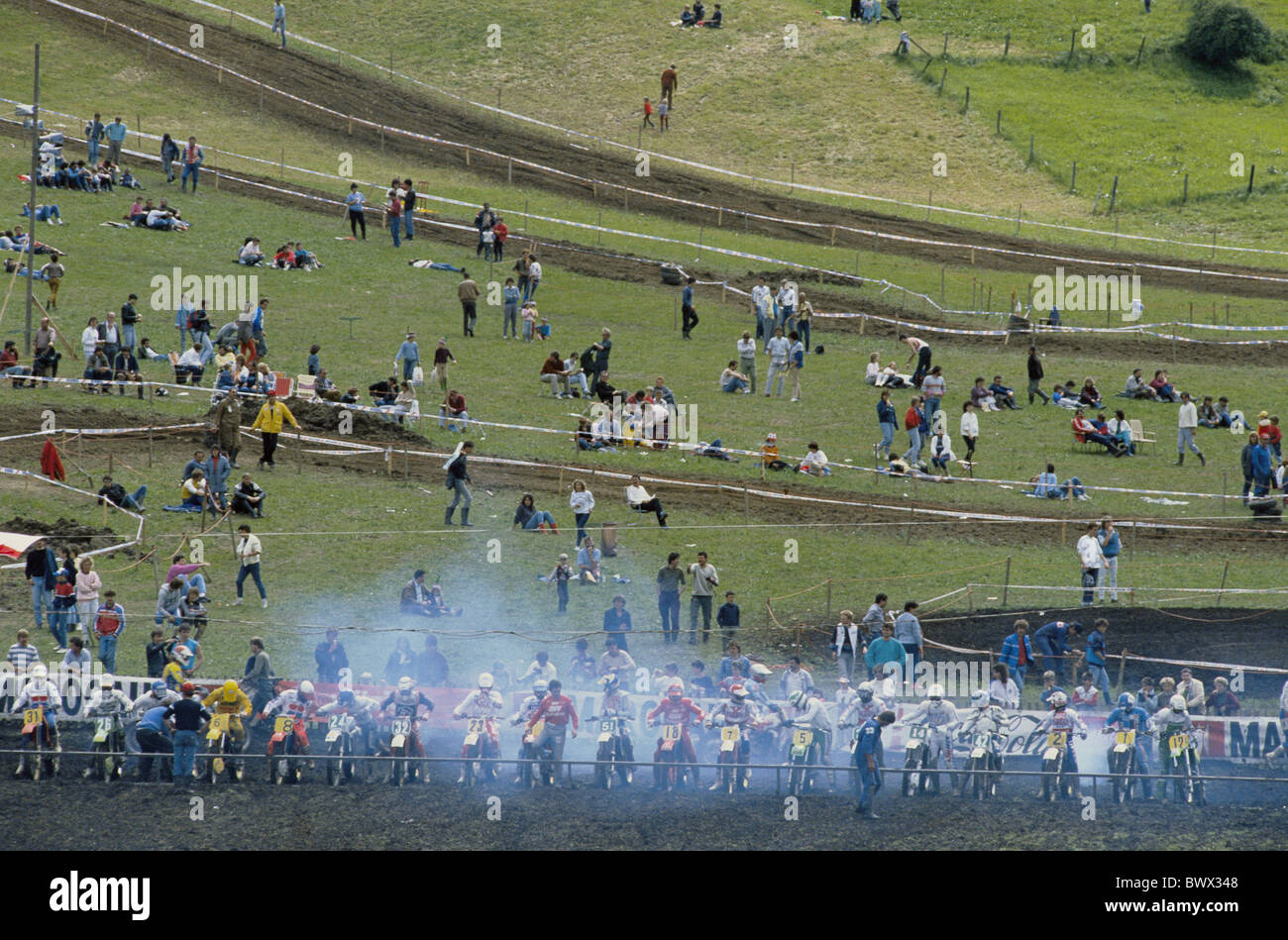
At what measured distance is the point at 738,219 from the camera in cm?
5250

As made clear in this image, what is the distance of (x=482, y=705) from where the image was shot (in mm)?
21453

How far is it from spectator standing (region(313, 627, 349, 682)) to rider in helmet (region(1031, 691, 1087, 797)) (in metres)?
9.48

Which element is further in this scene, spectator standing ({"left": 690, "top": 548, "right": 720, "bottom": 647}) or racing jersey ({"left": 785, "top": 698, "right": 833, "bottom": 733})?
spectator standing ({"left": 690, "top": 548, "right": 720, "bottom": 647})

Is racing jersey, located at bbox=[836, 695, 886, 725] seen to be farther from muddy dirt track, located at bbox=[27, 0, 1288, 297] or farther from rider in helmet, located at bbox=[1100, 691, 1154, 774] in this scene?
muddy dirt track, located at bbox=[27, 0, 1288, 297]

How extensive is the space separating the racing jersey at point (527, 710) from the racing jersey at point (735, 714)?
2.32m

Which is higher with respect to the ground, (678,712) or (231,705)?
(231,705)

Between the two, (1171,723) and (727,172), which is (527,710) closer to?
(1171,723)

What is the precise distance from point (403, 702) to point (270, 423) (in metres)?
12.1

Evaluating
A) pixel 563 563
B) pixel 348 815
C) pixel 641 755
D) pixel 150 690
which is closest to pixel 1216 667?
pixel 641 755

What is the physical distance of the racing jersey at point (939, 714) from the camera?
21.2 meters

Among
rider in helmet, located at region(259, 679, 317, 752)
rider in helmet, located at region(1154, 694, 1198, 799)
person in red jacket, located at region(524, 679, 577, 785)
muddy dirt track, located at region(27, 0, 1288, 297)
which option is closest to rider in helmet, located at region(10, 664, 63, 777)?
rider in helmet, located at region(259, 679, 317, 752)

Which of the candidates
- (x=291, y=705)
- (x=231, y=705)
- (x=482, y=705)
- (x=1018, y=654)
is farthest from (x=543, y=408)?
(x=231, y=705)

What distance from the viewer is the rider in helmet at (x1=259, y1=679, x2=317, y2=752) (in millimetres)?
20969
